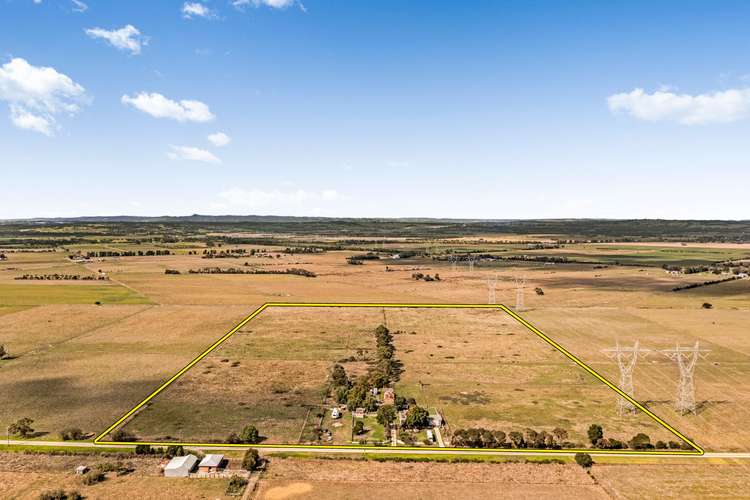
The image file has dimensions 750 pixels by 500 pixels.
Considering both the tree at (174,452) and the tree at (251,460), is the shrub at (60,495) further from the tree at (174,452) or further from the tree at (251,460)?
the tree at (251,460)

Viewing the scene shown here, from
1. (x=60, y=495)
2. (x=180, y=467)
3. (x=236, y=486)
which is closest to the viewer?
(x=60, y=495)

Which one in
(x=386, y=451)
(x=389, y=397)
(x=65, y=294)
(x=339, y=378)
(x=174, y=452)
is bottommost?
(x=386, y=451)

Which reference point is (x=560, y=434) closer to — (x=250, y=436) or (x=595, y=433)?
(x=595, y=433)

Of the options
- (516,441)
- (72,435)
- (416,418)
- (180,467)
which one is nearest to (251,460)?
(180,467)

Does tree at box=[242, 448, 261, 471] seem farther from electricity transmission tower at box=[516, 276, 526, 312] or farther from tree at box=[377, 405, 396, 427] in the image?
electricity transmission tower at box=[516, 276, 526, 312]

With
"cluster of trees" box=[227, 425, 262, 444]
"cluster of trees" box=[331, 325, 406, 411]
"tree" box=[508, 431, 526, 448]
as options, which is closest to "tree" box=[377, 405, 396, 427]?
"cluster of trees" box=[331, 325, 406, 411]

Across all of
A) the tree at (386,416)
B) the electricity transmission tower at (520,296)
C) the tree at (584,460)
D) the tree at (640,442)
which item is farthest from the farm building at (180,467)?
the electricity transmission tower at (520,296)
